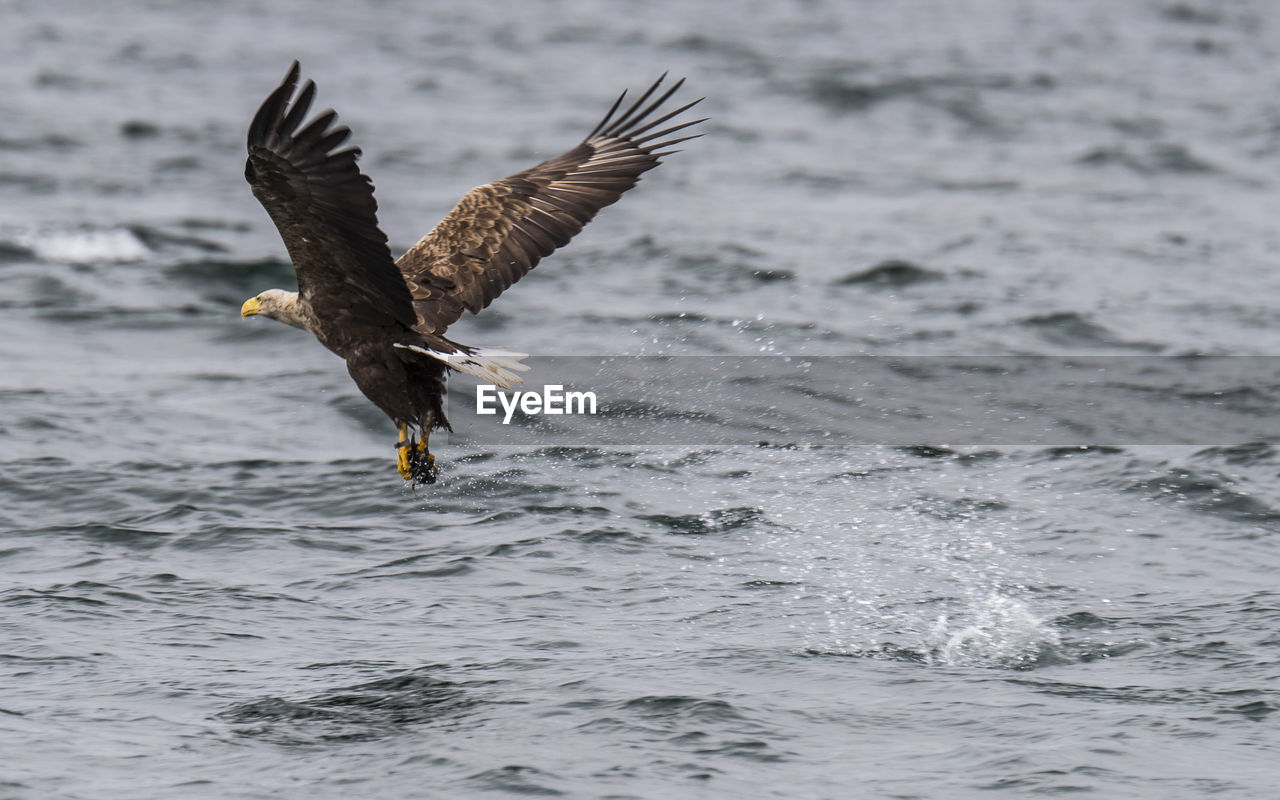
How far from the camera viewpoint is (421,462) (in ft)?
26.9

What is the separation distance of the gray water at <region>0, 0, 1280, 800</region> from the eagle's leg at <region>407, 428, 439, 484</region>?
653mm

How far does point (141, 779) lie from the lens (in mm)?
6695

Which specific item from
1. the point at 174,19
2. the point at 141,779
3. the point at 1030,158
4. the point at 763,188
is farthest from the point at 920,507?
the point at 174,19

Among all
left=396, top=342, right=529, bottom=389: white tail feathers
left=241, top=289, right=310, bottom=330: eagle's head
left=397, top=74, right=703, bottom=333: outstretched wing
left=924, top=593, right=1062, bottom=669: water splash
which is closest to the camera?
left=396, top=342, right=529, bottom=389: white tail feathers

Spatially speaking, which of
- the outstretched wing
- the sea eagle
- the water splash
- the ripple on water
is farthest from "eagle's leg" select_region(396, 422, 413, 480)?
the water splash

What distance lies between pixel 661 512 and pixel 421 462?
1968mm

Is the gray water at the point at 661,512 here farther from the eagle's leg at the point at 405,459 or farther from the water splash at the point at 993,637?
the eagle's leg at the point at 405,459

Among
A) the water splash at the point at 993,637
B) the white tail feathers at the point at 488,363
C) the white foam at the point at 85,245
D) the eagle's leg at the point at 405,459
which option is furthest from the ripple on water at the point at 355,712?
the white foam at the point at 85,245

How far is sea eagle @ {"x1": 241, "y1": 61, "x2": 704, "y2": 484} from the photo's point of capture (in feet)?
22.8

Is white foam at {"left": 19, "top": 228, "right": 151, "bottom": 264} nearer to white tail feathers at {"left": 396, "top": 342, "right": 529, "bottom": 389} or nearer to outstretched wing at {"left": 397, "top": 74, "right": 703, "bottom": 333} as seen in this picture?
outstretched wing at {"left": 397, "top": 74, "right": 703, "bottom": 333}

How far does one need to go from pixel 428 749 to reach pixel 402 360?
1.83 m

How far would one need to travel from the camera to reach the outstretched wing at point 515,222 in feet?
28.4

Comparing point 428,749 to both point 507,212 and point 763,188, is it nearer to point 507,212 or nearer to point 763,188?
point 507,212

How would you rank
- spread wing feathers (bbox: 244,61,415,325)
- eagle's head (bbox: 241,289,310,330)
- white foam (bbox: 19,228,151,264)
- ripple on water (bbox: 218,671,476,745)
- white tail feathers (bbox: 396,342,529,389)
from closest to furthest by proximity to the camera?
spread wing feathers (bbox: 244,61,415,325)
ripple on water (bbox: 218,671,476,745)
white tail feathers (bbox: 396,342,529,389)
eagle's head (bbox: 241,289,310,330)
white foam (bbox: 19,228,151,264)
